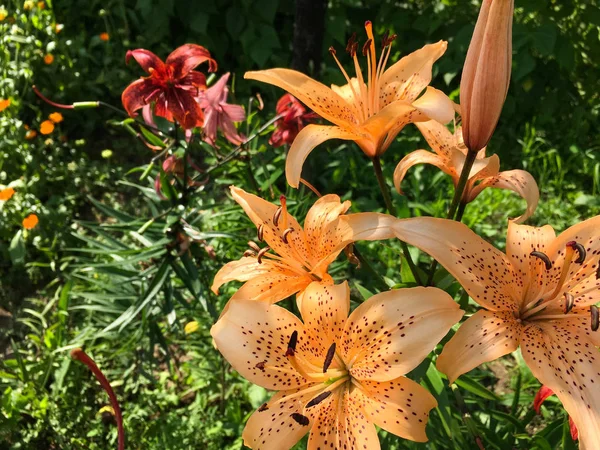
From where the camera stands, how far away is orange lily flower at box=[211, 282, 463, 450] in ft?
2.11

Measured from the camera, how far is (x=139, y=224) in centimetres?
144

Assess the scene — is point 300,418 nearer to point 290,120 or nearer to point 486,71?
point 486,71

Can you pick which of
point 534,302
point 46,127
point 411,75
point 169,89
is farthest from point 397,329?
point 46,127

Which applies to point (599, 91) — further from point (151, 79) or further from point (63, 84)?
point (63, 84)

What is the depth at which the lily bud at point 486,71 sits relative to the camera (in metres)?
0.59

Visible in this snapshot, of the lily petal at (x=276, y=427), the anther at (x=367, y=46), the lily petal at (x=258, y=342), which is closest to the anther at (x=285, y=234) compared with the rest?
the lily petal at (x=258, y=342)

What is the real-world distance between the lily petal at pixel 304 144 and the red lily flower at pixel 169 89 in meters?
0.44

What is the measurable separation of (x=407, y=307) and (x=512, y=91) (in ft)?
8.07

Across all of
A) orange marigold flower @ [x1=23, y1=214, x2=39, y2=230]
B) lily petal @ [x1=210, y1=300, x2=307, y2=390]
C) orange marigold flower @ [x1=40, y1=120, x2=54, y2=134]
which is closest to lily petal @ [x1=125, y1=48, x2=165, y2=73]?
lily petal @ [x1=210, y1=300, x2=307, y2=390]

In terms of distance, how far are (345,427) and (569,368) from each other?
0.89 feet

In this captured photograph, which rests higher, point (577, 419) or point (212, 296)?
point (577, 419)

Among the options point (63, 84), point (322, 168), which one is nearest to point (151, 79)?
point (322, 168)

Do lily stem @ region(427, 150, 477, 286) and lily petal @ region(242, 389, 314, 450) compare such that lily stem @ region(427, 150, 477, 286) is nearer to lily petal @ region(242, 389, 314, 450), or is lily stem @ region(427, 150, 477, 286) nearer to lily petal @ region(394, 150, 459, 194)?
lily petal @ region(394, 150, 459, 194)

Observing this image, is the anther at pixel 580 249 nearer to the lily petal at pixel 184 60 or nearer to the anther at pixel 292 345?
the anther at pixel 292 345
